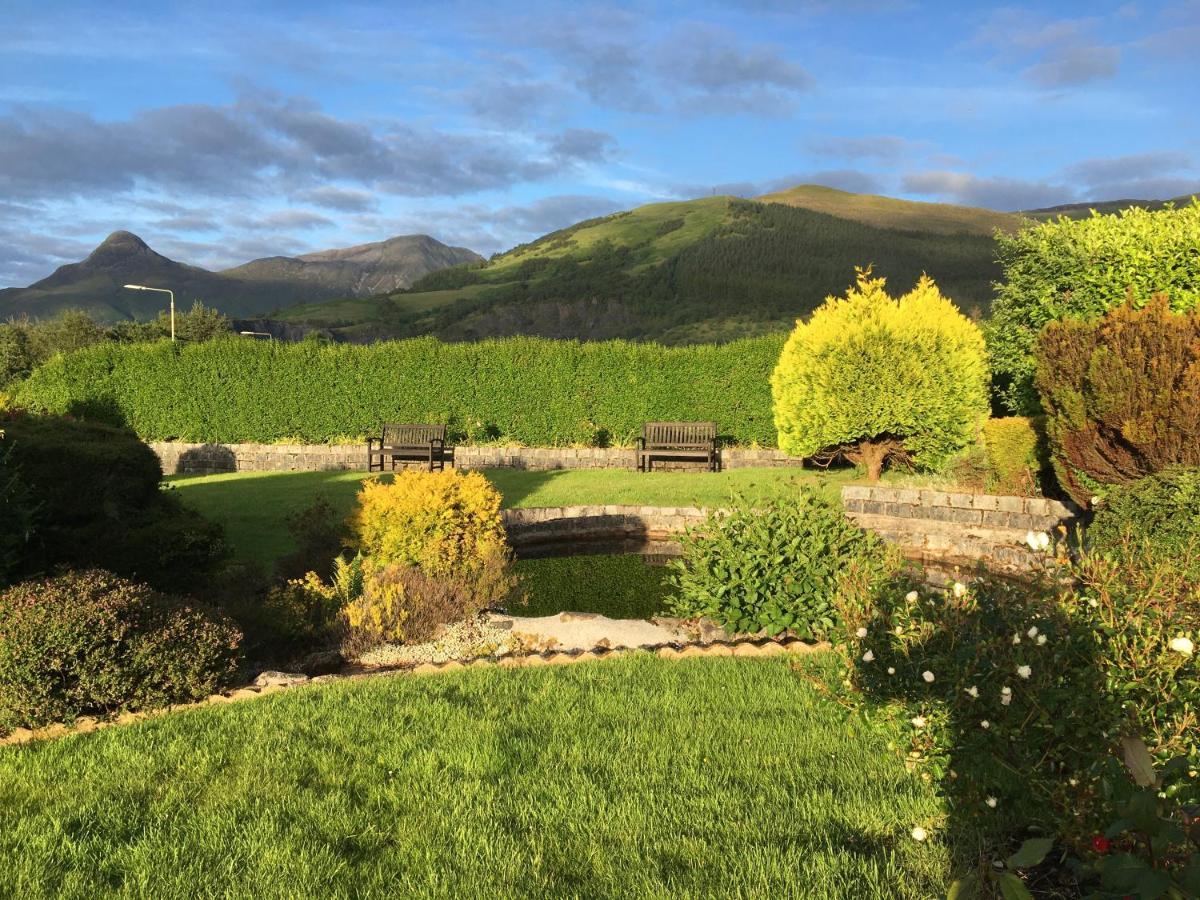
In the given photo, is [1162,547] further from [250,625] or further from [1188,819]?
[250,625]

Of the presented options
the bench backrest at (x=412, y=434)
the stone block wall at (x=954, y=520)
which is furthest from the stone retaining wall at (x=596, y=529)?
the bench backrest at (x=412, y=434)

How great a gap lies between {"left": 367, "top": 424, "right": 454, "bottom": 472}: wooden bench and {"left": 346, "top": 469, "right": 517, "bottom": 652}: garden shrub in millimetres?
8927

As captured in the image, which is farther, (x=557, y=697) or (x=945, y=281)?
(x=945, y=281)

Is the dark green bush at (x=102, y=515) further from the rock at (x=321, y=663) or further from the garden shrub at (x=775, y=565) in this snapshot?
the garden shrub at (x=775, y=565)

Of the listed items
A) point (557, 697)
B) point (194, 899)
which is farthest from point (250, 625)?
point (194, 899)

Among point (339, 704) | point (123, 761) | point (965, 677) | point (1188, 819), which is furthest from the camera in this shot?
point (339, 704)

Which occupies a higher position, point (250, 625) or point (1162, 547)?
point (1162, 547)

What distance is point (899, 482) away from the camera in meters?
15.2

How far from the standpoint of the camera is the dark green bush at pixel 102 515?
6496 millimetres

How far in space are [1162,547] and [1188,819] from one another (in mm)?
5647

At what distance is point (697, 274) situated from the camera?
272 feet

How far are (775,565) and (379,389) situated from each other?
57.3 ft

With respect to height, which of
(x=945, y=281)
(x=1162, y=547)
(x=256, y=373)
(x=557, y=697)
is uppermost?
(x=945, y=281)

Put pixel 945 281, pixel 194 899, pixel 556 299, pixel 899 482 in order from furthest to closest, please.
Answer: pixel 556 299 → pixel 945 281 → pixel 899 482 → pixel 194 899
